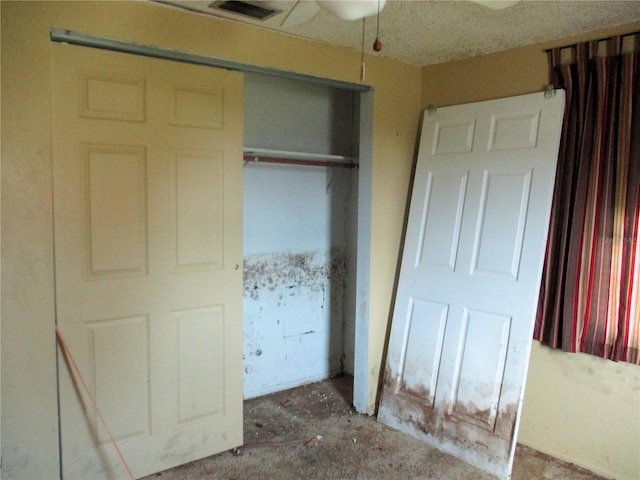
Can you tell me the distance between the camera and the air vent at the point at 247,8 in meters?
2.30

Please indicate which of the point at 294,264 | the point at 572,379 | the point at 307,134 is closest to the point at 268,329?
the point at 294,264

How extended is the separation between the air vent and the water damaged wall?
114 cm

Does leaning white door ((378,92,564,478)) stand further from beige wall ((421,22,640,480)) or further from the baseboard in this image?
the baseboard

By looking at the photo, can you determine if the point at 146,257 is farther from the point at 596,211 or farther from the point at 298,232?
the point at 596,211

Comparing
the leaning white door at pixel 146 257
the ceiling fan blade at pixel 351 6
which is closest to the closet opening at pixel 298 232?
the leaning white door at pixel 146 257

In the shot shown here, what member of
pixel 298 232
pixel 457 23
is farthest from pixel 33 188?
pixel 457 23

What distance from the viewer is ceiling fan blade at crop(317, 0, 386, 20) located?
5.63 feet

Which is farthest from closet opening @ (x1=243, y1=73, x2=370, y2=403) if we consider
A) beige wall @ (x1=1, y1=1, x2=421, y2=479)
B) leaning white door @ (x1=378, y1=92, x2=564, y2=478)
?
beige wall @ (x1=1, y1=1, x2=421, y2=479)

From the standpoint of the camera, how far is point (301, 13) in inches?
93.9

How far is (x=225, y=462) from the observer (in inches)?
106

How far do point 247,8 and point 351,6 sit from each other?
0.83m

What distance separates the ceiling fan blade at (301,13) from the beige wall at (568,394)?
1.20m

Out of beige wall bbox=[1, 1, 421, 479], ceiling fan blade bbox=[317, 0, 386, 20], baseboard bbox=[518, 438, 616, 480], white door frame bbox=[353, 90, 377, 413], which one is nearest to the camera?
ceiling fan blade bbox=[317, 0, 386, 20]

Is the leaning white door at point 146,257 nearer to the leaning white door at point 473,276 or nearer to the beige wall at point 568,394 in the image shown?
the leaning white door at point 473,276
